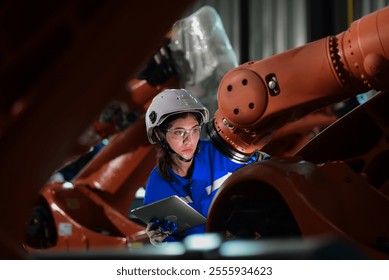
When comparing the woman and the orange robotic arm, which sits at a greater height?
the orange robotic arm

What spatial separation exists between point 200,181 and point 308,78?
93 centimetres

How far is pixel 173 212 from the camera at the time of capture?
7.16 ft

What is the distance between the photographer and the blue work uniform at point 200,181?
8.69ft

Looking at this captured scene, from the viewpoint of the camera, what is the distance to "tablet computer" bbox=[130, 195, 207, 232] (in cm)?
210

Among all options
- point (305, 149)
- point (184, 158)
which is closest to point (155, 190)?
point (184, 158)

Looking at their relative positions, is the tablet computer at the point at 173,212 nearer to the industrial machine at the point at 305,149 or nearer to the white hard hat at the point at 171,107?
the industrial machine at the point at 305,149

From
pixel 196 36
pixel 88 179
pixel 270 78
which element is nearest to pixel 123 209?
pixel 88 179

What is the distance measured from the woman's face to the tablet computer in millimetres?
461

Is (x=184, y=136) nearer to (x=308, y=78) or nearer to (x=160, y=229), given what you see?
(x=160, y=229)

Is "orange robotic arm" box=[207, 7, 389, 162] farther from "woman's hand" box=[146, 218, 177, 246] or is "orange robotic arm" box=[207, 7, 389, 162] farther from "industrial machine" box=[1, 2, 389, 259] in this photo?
"woman's hand" box=[146, 218, 177, 246]

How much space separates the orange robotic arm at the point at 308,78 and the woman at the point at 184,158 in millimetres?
459

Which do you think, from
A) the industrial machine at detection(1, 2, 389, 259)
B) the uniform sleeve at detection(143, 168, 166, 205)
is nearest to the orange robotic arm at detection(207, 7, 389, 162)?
the industrial machine at detection(1, 2, 389, 259)

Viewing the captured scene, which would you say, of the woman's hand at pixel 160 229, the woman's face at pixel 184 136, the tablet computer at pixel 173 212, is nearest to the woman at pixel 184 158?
the woman's face at pixel 184 136

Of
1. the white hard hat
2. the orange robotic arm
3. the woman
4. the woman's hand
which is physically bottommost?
the woman's hand
